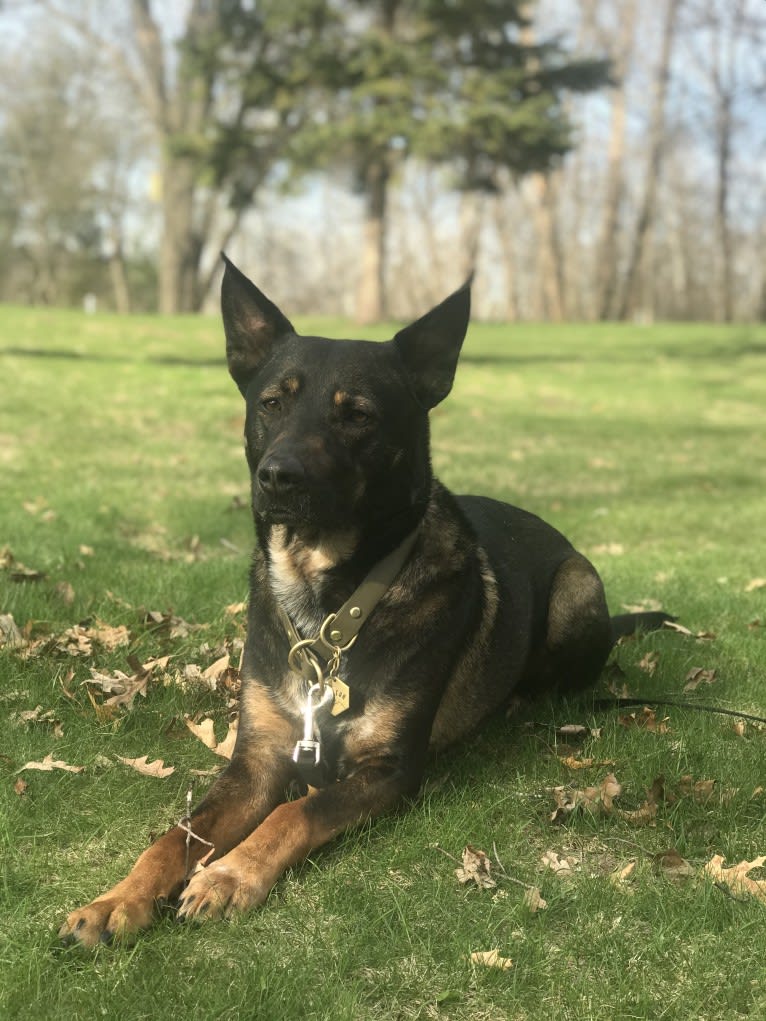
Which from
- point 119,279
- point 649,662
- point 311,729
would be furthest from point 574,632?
point 119,279

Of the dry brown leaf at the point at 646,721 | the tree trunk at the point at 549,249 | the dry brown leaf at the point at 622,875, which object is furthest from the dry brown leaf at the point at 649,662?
the tree trunk at the point at 549,249

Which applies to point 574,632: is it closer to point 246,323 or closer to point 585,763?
point 585,763

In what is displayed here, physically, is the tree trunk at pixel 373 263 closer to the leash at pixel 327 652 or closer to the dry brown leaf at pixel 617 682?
the dry brown leaf at pixel 617 682

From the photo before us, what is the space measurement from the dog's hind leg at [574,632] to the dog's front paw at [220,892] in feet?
6.67

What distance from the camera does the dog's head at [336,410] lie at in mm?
3457

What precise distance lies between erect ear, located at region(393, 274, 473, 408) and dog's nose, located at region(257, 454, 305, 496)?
748mm

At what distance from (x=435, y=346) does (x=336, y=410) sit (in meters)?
0.55

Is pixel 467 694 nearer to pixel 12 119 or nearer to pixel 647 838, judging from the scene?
pixel 647 838

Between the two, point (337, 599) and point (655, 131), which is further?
point (655, 131)

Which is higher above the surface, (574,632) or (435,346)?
(435,346)

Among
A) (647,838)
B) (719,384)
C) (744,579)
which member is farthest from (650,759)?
(719,384)

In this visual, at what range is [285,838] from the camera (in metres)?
3.20

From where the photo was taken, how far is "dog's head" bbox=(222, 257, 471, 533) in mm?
3457

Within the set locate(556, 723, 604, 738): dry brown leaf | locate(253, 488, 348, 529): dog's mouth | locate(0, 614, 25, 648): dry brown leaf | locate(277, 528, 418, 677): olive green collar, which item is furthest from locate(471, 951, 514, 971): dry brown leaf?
locate(0, 614, 25, 648): dry brown leaf
